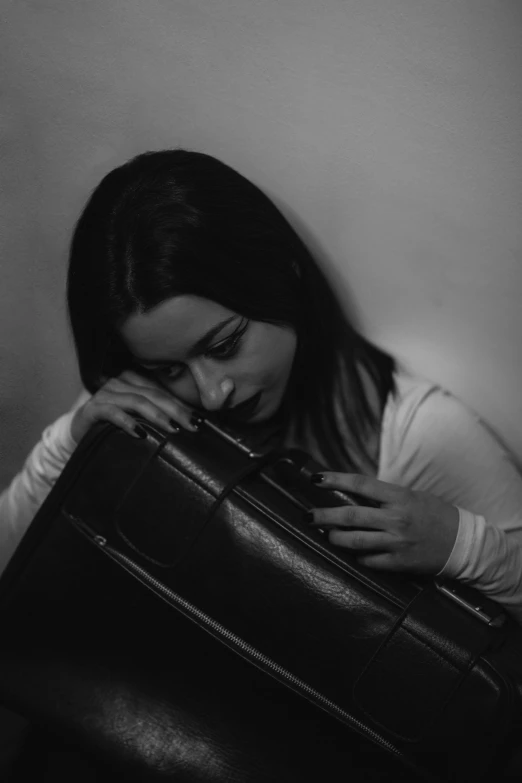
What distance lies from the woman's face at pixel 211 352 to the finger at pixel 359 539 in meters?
0.21

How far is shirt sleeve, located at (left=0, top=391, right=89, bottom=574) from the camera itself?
1068 mm

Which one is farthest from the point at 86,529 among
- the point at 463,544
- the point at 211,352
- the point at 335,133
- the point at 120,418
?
the point at 335,133

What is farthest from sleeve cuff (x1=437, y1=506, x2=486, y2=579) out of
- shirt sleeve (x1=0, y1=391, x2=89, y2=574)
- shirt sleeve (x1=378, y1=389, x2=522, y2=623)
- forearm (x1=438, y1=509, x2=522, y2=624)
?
shirt sleeve (x1=0, y1=391, x2=89, y2=574)

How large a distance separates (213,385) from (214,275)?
13cm

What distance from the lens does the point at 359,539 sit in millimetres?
819

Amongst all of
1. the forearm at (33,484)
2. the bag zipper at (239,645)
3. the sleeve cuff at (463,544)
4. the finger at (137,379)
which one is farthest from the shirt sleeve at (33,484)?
the sleeve cuff at (463,544)

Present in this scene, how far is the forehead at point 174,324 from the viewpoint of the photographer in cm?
87

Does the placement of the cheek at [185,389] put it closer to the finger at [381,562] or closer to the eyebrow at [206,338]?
the eyebrow at [206,338]

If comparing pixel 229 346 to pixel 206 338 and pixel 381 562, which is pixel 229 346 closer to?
pixel 206 338

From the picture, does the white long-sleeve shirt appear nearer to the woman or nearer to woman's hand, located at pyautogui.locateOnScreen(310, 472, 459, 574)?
the woman

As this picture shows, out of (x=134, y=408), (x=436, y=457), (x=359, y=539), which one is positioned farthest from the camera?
(x=436, y=457)

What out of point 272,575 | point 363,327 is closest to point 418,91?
point 363,327

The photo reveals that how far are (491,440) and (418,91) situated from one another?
46 cm

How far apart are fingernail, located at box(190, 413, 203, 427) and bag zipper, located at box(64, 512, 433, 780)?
0.17m
